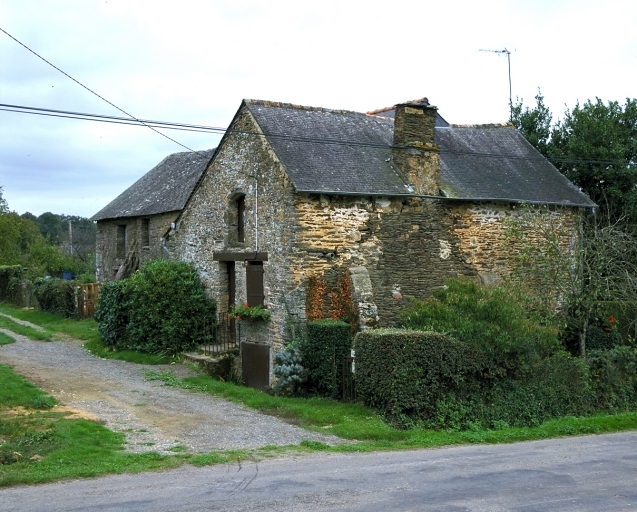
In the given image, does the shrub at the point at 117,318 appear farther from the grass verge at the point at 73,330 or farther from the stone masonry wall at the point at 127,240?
the stone masonry wall at the point at 127,240

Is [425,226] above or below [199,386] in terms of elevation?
above

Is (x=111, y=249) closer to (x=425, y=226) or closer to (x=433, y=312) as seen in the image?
(x=425, y=226)

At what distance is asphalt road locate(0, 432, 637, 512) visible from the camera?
814 cm

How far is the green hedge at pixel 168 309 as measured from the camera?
818 inches

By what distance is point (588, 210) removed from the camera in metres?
23.2

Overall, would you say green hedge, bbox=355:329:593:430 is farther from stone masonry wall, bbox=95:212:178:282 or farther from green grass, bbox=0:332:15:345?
stone masonry wall, bbox=95:212:178:282

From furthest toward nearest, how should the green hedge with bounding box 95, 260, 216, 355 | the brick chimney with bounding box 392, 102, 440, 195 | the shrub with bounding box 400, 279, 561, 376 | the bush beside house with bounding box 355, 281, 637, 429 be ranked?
the green hedge with bounding box 95, 260, 216, 355
the brick chimney with bounding box 392, 102, 440, 195
the shrub with bounding box 400, 279, 561, 376
the bush beside house with bounding box 355, 281, 637, 429

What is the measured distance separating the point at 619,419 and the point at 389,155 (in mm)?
8807

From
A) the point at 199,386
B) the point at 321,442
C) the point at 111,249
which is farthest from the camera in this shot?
the point at 111,249

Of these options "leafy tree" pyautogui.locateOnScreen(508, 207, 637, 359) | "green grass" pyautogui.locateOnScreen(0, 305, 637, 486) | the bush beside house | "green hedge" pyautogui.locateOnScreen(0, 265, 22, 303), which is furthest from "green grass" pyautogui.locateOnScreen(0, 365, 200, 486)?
"green hedge" pyautogui.locateOnScreen(0, 265, 22, 303)

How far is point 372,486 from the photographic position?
8984 mm

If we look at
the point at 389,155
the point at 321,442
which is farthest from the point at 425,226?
the point at 321,442

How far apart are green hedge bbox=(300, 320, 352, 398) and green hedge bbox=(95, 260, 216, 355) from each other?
527cm

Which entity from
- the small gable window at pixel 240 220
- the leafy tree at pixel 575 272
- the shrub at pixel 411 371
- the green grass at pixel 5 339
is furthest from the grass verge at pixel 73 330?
the leafy tree at pixel 575 272
